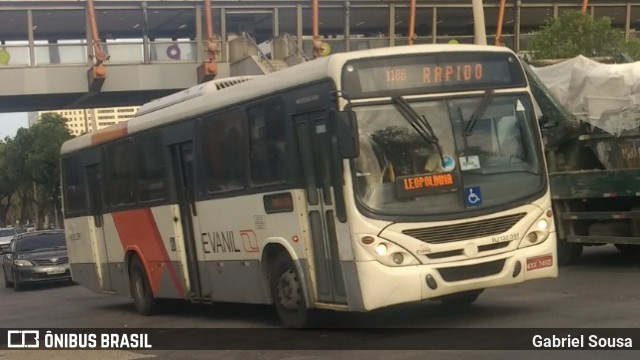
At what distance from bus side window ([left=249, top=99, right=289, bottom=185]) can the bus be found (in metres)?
0.02

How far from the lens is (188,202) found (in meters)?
12.6

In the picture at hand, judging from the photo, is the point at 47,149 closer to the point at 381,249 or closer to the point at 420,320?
the point at 420,320

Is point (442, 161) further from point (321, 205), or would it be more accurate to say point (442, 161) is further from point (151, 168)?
point (151, 168)

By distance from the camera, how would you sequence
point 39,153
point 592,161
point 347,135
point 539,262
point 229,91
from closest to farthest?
1. point 347,135
2. point 539,262
3. point 229,91
4. point 592,161
5. point 39,153

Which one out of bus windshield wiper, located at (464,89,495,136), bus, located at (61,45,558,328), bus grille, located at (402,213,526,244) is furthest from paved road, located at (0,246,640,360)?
bus windshield wiper, located at (464,89,495,136)

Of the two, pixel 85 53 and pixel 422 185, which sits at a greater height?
pixel 85 53

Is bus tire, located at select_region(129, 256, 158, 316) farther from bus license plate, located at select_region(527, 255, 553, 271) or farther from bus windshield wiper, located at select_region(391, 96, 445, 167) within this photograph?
bus license plate, located at select_region(527, 255, 553, 271)

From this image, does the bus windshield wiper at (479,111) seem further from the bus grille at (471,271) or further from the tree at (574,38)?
the tree at (574,38)

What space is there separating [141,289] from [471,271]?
6772mm

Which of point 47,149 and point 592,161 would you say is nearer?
point 592,161

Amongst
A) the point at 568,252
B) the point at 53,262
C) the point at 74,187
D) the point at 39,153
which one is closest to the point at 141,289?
the point at 74,187

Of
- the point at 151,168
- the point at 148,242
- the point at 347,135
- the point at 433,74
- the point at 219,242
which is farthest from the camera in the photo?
the point at 148,242

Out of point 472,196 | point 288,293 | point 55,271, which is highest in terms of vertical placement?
point 472,196

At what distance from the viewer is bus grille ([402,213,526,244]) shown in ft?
30.2
